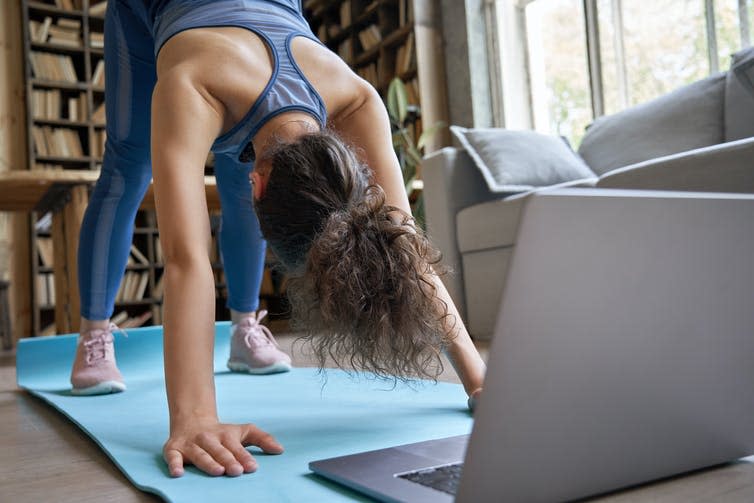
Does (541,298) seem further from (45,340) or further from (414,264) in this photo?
Result: (45,340)

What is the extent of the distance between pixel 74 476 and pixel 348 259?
1.48ft

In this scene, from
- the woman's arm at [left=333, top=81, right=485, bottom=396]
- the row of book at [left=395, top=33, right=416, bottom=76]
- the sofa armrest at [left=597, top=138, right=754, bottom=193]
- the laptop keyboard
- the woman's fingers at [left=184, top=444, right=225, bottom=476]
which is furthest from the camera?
the row of book at [left=395, top=33, right=416, bottom=76]

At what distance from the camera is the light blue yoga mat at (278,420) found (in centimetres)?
78

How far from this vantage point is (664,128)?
2754mm

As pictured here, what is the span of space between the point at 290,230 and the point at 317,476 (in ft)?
1.15

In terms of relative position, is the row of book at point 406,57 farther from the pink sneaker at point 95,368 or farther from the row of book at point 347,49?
the pink sneaker at point 95,368

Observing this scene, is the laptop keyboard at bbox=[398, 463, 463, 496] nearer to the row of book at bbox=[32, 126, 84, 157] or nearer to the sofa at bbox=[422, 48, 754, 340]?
the sofa at bbox=[422, 48, 754, 340]

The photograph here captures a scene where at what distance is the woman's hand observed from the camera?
32.6 inches

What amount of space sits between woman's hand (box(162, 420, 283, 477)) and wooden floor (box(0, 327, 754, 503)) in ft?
0.22

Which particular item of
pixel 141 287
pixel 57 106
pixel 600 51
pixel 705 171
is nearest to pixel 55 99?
pixel 57 106

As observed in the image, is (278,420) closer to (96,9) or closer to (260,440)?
(260,440)

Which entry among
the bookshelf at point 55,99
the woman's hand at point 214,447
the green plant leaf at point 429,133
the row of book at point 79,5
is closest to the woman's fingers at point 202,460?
the woman's hand at point 214,447

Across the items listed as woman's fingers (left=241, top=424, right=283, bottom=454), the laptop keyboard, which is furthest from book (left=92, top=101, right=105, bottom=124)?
the laptop keyboard

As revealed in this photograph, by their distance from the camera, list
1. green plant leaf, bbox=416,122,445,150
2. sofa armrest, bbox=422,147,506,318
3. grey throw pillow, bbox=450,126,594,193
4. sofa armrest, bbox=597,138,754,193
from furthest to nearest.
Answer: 1. green plant leaf, bbox=416,122,445,150
2. sofa armrest, bbox=422,147,506,318
3. grey throw pillow, bbox=450,126,594,193
4. sofa armrest, bbox=597,138,754,193
